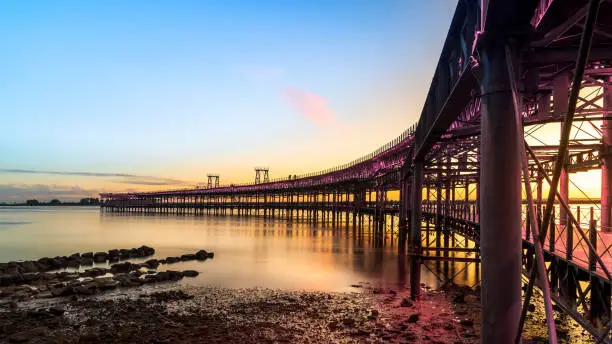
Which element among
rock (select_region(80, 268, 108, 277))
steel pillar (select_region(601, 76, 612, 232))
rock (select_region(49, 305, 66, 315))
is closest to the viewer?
rock (select_region(49, 305, 66, 315))

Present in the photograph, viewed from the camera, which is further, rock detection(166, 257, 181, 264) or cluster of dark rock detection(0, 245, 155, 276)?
rock detection(166, 257, 181, 264)

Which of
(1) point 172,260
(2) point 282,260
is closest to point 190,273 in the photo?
(1) point 172,260

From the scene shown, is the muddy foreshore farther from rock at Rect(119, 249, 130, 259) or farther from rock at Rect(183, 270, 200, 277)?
rock at Rect(119, 249, 130, 259)

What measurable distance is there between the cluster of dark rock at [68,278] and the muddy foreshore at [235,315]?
99mm

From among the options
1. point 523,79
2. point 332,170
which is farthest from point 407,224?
point 332,170

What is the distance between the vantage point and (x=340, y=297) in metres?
21.2

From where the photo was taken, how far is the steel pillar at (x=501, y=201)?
5352 millimetres

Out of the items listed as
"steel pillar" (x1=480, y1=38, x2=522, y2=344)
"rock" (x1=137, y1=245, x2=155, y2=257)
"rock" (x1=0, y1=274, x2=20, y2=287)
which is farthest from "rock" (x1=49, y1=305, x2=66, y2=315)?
"rock" (x1=137, y1=245, x2=155, y2=257)

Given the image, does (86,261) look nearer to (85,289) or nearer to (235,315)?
(85,289)

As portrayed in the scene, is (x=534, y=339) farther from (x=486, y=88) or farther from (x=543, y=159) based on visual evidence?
(x=543, y=159)

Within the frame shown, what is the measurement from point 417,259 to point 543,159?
11272 millimetres

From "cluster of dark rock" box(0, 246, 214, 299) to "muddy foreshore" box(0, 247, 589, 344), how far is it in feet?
0.32

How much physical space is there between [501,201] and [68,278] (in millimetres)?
27167

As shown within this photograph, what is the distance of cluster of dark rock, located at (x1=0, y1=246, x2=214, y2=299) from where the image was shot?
70.9 ft
